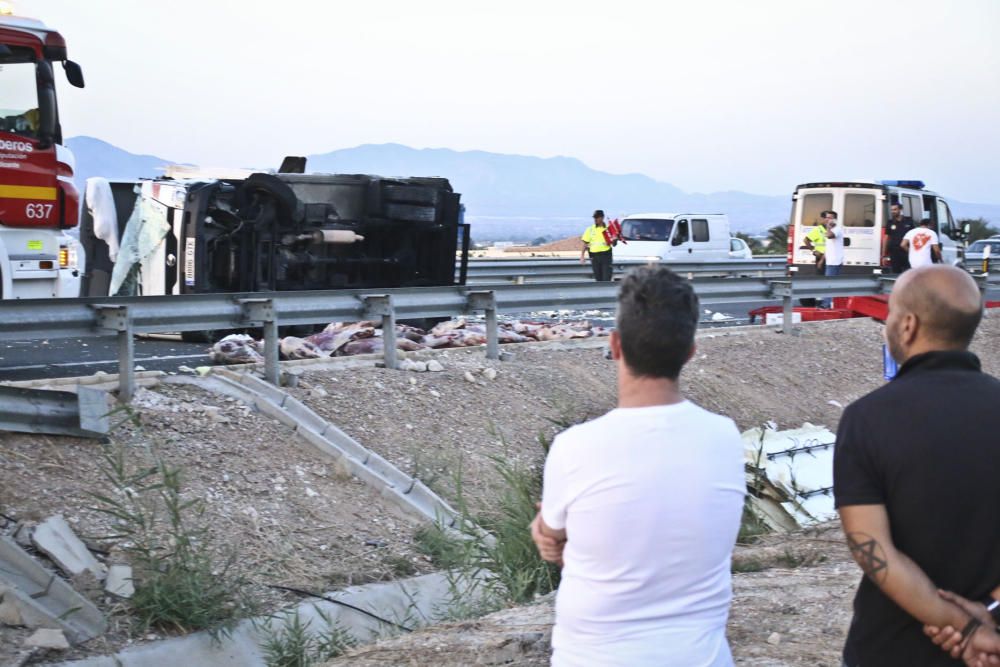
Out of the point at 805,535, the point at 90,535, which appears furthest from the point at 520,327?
the point at 90,535

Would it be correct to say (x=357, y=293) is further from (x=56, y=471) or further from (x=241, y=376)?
(x=56, y=471)

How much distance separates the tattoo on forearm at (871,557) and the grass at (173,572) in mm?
3912

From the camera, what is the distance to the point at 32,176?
1229 cm

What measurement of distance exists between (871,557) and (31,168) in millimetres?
10840

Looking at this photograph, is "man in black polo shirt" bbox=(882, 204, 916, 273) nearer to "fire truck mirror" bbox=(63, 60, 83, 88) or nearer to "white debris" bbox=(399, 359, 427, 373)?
"white debris" bbox=(399, 359, 427, 373)

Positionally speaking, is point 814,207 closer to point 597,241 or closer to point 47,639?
point 597,241

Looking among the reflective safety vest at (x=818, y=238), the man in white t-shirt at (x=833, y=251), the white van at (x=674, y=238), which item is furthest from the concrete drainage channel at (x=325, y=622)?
the white van at (x=674, y=238)

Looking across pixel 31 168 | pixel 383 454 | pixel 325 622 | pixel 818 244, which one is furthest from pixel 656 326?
pixel 818 244

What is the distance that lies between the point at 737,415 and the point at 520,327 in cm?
362

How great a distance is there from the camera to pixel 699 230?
31.7 meters

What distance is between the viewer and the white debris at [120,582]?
20.6 ft

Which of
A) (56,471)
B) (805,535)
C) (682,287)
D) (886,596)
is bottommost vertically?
(805,535)

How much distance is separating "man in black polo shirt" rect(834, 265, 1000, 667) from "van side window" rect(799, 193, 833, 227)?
21.5 m

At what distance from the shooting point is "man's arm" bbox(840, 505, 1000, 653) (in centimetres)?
304
